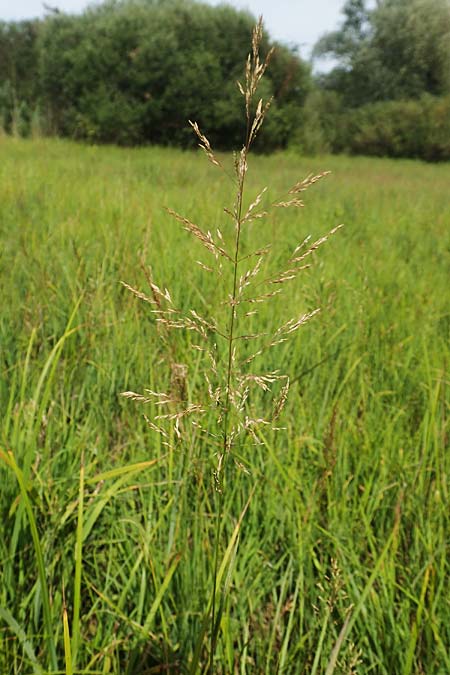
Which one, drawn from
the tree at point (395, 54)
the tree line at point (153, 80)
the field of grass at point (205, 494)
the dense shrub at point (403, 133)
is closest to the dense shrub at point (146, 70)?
the tree line at point (153, 80)

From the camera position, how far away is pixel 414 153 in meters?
20.2

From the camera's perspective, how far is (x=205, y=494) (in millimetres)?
1134

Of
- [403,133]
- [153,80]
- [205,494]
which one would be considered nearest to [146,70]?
[153,80]

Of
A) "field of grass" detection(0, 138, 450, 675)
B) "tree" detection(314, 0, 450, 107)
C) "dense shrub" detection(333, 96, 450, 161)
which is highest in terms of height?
"tree" detection(314, 0, 450, 107)

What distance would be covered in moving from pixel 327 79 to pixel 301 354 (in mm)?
40010

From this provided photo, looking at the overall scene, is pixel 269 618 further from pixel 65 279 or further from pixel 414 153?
pixel 414 153

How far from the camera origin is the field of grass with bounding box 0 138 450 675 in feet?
3.19

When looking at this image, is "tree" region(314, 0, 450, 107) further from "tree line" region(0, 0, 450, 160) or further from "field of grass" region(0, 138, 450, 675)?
"field of grass" region(0, 138, 450, 675)

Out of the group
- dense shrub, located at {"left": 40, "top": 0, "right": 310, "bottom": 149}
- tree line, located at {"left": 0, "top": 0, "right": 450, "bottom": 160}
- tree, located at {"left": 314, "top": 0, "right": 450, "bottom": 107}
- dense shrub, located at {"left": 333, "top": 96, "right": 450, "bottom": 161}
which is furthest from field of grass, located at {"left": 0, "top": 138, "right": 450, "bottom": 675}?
tree, located at {"left": 314, "top": 0, "right": 450, "bottom": 107}

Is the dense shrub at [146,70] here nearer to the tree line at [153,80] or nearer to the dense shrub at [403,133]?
the tree line at [153,80]

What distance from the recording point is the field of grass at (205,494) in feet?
3.19

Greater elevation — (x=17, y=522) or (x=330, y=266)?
(x=330, y=266)

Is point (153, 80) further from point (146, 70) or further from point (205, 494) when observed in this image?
point (205, 494)

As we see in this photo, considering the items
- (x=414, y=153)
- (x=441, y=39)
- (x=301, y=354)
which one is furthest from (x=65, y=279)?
(x=441, y=39)
